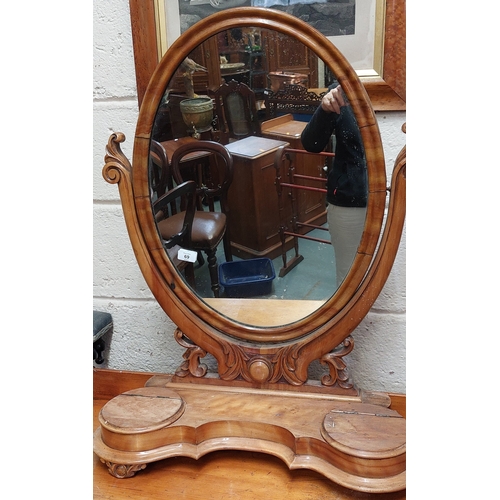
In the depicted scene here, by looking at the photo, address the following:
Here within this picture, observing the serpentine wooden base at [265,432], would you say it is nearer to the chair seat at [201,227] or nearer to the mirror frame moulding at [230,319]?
the mirror frame moulding at [230,319]

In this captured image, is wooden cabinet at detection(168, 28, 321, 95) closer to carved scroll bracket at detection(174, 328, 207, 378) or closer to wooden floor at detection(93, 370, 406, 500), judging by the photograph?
carved scroll bracket at detection(174, 328, 207, 378)

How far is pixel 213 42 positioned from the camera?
60 cm

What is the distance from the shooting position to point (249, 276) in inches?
25.8

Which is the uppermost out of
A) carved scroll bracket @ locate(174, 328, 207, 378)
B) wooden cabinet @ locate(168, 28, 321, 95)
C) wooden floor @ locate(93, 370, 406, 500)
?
wooden cabinet @ locate(168, 28, 321, 95)

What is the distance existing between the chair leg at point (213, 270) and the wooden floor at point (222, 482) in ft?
0.63

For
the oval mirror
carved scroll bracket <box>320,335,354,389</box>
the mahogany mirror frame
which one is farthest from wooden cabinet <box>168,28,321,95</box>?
carved scroll bracket <box>320,335,354,389</box>

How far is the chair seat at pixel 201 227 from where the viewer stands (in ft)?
2.12

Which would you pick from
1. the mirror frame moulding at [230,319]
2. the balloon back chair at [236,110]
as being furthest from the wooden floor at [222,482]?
the balloon back chair at [236,110]

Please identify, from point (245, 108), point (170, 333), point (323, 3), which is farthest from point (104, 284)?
point (323, 3)

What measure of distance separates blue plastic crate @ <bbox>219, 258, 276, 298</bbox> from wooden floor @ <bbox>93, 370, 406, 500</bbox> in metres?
0.19

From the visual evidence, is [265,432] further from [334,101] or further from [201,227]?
[334,101]

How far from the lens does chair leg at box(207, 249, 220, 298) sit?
2.16ft
